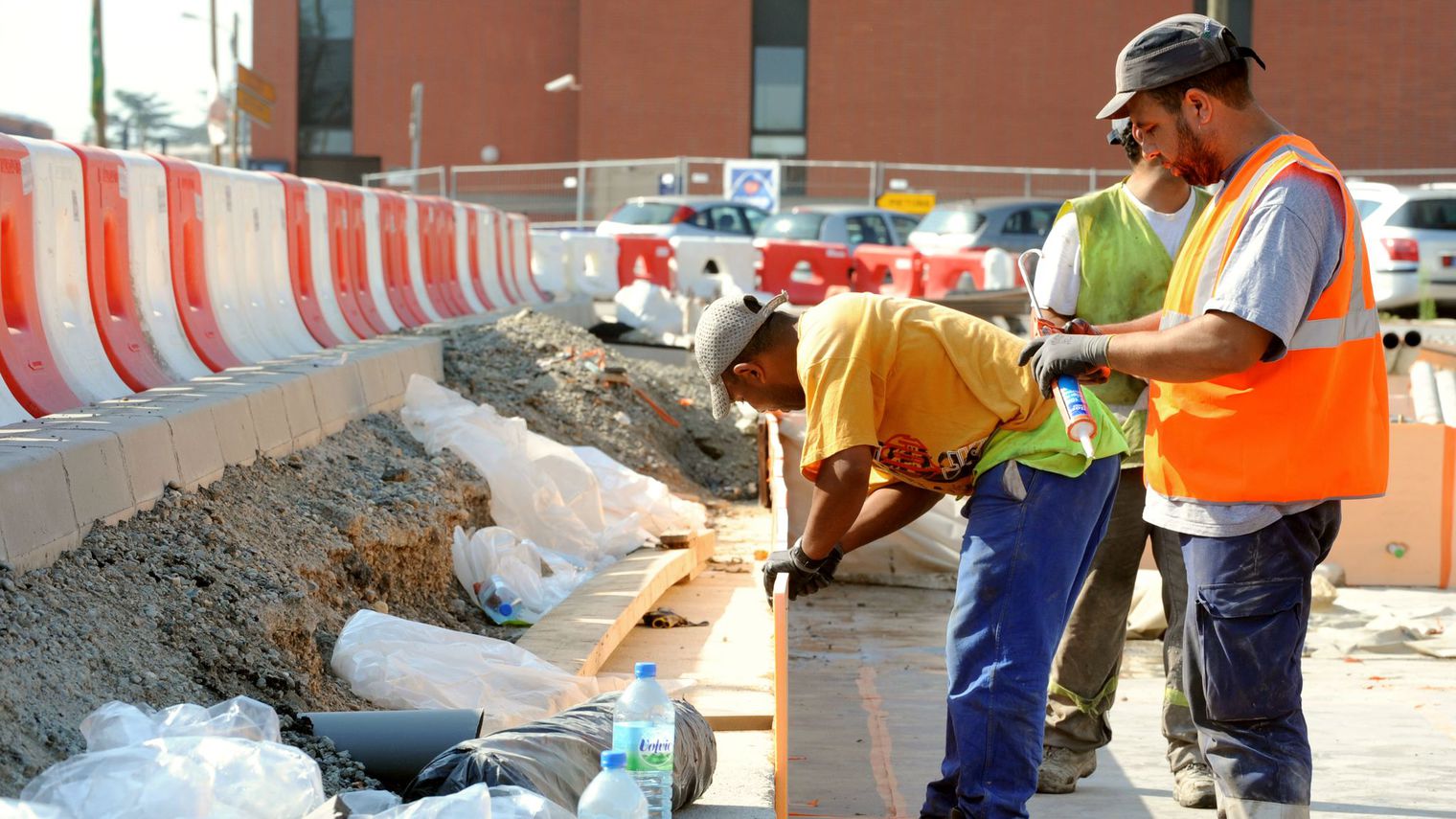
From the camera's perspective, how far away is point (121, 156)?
7.05m

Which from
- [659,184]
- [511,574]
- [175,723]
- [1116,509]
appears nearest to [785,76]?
[659,184]

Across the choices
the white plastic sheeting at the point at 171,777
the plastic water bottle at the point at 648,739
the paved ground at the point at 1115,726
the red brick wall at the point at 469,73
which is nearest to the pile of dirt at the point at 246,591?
the white plastic sheeting at the point at 171,777

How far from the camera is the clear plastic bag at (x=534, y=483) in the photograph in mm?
7820

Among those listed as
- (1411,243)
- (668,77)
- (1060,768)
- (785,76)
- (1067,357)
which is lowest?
(1060,768)

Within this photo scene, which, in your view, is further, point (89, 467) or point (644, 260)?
point (644, 260)

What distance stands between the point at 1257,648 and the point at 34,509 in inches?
120

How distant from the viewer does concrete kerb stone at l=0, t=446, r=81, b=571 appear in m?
4.27

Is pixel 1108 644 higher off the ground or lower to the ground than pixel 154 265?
lower

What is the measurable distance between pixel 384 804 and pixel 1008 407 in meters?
1.78

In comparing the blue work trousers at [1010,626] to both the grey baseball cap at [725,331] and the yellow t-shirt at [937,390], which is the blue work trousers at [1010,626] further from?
the grey baseball cap at [725,331]

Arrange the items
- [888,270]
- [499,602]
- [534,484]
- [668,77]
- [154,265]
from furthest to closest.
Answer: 1. [668,77]
2. [888,270]
3. [534,484]
4. [154,265]
5. [499,602]

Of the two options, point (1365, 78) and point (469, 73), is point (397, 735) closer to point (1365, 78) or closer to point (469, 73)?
point (469, 73)

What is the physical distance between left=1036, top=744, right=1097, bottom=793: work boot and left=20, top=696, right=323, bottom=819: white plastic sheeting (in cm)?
272

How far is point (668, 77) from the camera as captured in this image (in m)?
44.0
